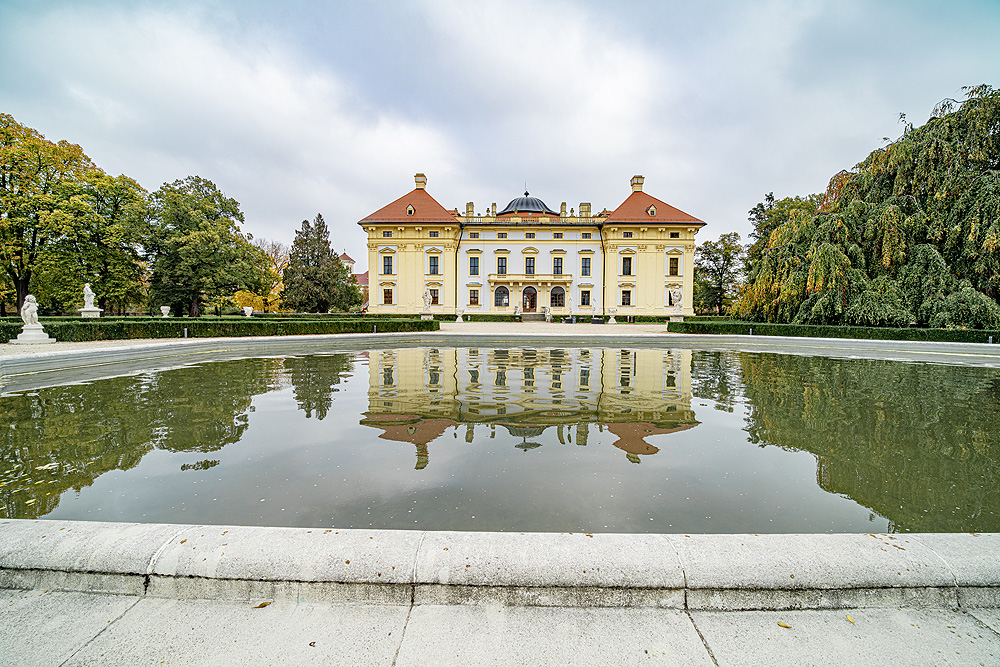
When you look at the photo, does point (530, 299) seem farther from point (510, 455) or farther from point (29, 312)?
point (510, 455)

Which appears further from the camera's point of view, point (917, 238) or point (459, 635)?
point (917, 238)

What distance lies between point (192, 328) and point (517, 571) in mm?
22336

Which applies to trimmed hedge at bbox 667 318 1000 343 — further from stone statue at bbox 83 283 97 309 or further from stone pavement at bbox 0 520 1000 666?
stone statue at bbox 83 283 97 309

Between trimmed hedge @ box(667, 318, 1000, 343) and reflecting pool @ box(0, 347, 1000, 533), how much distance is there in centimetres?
1253

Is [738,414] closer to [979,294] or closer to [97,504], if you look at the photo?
[97,504]

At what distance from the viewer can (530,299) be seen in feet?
150

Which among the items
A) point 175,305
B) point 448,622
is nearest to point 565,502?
point 448,622

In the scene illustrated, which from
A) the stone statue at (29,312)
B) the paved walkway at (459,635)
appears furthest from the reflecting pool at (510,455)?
the stone statue at (29,312)

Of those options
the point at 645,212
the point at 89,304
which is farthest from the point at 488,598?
the point at 645,212

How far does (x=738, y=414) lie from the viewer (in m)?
5.84

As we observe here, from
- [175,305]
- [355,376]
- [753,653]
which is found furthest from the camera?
[175,305]

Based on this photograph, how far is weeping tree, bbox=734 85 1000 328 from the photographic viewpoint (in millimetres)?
17734

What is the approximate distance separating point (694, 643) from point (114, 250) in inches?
1368

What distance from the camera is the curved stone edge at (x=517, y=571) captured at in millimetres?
1892
